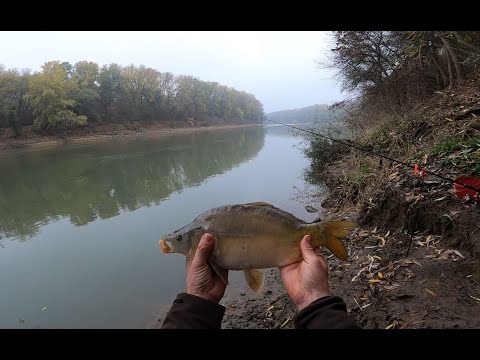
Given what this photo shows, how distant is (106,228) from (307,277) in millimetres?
10269

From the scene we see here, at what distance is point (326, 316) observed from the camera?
161 cm

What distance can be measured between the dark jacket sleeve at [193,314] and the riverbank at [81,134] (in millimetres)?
46864

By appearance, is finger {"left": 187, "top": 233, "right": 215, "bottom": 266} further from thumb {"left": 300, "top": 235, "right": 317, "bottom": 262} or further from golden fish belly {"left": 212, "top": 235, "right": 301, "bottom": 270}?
thumb {"left": 300, "top": 235, "right": 317, "bottom": 262}

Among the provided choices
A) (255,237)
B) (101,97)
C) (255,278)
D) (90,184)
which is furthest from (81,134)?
(255,237)

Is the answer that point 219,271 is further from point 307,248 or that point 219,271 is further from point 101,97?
point 101,97

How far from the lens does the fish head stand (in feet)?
7.91

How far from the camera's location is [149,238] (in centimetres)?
968

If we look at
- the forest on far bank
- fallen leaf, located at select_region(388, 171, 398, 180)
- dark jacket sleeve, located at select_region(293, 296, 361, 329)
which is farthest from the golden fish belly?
the forest on far bank

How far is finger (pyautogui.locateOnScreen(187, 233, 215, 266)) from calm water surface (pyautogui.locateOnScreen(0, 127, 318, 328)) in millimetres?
4274

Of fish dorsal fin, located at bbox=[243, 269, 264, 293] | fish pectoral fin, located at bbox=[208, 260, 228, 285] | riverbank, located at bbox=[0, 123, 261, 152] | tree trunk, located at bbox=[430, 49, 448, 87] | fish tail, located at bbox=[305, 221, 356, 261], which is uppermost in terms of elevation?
tree trunk, located at bbox=[430, 49, 448, 87]

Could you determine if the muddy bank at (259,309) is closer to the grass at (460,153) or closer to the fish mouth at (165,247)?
the fish mouth at (165,247)

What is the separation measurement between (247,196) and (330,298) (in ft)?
37.6

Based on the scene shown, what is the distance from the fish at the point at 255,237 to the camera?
7.60 feet
